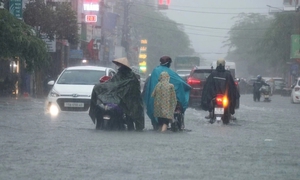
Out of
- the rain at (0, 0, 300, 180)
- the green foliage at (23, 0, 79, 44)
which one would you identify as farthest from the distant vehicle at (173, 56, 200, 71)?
the rain at (0, 0, 300, 180)

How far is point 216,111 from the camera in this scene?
20.9m

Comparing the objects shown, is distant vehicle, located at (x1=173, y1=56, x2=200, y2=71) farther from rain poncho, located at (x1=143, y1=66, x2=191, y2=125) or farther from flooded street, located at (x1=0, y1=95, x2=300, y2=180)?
rain poncho, located at (x1=143, y1=66, x2=191, y2=125)

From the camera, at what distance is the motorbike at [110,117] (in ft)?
56.9

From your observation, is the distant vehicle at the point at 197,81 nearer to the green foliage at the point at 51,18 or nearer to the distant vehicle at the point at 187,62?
the green foliage at the point at 51,18

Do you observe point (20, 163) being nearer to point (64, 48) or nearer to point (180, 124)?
point (180, 124)

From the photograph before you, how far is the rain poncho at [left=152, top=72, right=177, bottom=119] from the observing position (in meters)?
17.3

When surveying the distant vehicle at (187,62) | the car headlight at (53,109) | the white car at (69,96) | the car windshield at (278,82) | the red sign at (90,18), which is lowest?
the car windshield at (278,82)

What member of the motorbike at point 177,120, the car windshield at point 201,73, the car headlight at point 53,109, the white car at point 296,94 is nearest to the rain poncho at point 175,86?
the motorbike at point 177,120

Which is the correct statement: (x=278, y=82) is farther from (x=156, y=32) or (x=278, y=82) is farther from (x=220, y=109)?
(x=220, y=109)

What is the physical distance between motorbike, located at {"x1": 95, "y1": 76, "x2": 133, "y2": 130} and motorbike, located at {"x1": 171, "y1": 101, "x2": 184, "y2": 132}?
97 centimetres

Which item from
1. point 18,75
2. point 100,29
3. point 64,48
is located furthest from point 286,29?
point 18,75

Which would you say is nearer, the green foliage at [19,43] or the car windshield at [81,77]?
the car windshield at [81,77]

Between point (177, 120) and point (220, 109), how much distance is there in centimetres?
338

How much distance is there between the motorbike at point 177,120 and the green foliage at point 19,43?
1491 cm
